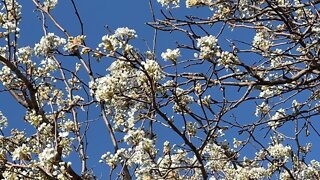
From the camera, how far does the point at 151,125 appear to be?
508cm

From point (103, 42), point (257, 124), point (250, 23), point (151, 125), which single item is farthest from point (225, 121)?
point (103, 42)

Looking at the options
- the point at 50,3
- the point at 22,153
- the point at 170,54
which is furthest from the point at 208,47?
the point at 50,3

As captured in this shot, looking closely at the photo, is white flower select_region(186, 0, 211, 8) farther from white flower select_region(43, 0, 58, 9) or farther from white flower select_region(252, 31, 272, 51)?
white flower select_region(43, 0, 58, 9)

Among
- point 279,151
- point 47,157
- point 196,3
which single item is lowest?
point 47,157

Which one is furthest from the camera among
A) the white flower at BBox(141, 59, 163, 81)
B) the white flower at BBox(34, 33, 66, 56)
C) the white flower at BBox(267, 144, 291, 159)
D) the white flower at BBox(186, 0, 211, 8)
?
the white flower at BBox(267, 144, 291, 159)

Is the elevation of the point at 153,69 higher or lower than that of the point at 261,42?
lower

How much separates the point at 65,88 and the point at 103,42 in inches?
117

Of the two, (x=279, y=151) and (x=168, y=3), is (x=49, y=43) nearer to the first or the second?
(x=168, y=3)

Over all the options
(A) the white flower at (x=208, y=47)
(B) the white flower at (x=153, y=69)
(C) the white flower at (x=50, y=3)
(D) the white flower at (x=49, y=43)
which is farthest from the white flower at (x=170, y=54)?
(C) the white flower at (x=50, y=3)

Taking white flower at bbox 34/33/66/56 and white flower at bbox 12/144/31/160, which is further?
white flower at bbox 34/33/66/56

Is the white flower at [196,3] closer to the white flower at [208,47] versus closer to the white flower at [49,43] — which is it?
the white flower at [49,43]

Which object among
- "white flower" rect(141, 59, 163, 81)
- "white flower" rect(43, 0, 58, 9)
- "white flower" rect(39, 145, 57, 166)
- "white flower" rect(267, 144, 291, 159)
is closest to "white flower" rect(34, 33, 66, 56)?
"white flower" rect(39, 145, 57, 166)

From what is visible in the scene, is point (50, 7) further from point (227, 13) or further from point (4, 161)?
point (4, 161)

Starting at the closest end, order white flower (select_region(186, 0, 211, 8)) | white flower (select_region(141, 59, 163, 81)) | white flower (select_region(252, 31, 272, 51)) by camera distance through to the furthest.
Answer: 1. white flower (select_region(141, 59, 163, 81))
2. white flower (select_region(252, 31, 272, 51))
3. white flower (select_region(186, 0, 211, 8))
